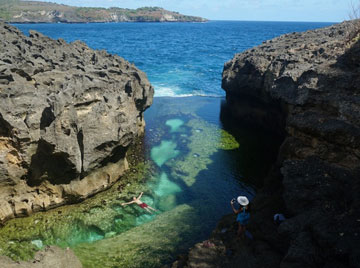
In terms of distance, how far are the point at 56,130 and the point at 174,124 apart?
15.2m

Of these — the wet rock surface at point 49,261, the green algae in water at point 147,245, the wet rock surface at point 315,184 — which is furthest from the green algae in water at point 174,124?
the wet rock surface at point 49,261

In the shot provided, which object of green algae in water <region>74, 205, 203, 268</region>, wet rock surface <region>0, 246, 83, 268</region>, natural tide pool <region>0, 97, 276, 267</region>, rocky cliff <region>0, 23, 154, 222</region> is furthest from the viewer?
rocky cliff <region>0, 23, 154, 222</region>

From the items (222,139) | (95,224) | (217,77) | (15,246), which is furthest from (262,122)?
(217,77)

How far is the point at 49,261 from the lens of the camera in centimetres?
933

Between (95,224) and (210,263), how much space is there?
6.52 meters

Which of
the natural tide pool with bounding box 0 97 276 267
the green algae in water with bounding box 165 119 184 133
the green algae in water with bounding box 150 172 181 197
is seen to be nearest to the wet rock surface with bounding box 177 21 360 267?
the natural tide pool with bounding box 0 97 276 267

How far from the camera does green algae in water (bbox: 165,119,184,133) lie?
85.9 feet

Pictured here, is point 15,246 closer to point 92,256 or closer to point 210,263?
point 92,256

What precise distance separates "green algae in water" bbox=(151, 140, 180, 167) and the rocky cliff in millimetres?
2983

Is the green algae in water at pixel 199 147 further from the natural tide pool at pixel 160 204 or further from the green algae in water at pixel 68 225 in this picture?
the green algae in water at pixel 68 225

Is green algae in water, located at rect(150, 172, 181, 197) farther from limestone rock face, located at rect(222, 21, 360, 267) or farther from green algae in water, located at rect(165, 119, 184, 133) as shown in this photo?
green algae in water, located at rect(165, 119, 184, 133)

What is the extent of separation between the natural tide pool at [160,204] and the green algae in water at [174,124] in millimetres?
258

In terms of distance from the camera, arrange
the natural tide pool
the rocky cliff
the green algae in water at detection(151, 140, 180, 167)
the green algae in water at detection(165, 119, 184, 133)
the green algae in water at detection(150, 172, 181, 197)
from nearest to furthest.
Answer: the natural tide pool → the rocky cliff → the green algae in water at detection(150, 172, 181, 197) → the green algae in water at detection(151, 140, 180, 167) → the green algae in water at detection(165, 119, 184, 133)

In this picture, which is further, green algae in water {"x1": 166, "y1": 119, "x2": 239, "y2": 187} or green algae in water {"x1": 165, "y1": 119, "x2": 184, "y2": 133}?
green algae in water {"x1": 165, "y1": 119, "x2": 184, "y2": 133}
